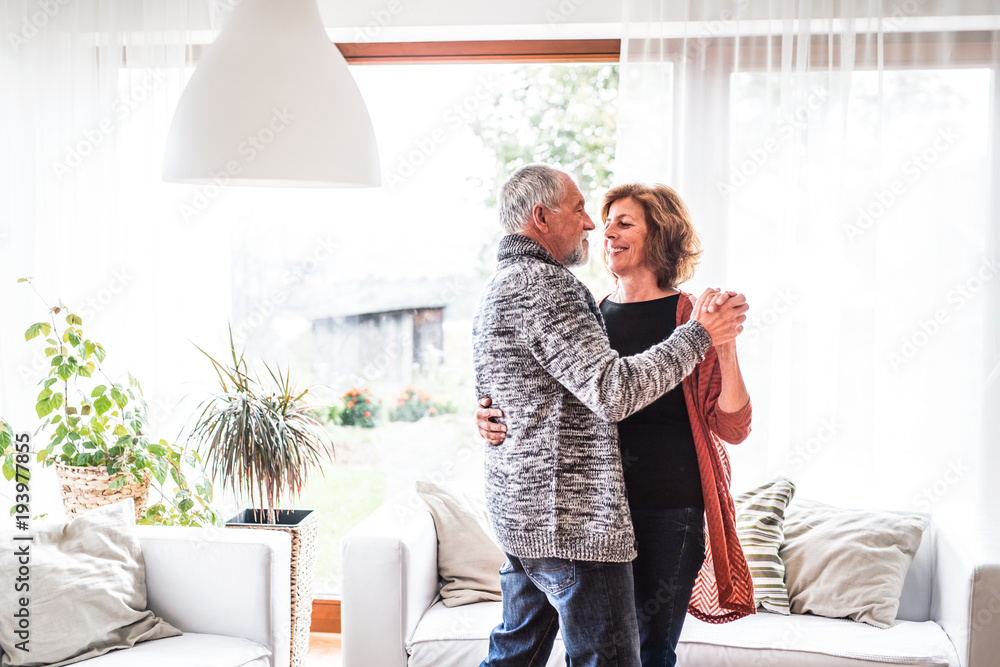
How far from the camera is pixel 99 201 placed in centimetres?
303

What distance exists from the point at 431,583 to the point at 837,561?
1196 mm

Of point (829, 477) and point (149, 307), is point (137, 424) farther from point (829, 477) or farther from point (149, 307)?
point (829, 477)

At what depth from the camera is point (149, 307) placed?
303cm

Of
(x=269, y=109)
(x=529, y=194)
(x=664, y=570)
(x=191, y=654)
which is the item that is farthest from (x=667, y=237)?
(x=191, y=654)

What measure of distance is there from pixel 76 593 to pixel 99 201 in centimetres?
159

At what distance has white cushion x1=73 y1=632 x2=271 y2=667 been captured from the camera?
191cm

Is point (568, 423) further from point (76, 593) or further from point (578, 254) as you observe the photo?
point (76, 593)

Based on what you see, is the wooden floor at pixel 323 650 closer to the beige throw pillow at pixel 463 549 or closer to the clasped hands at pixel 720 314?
the beige throw pillow at pixel 463 549

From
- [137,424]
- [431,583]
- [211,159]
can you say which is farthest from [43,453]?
[211,159]

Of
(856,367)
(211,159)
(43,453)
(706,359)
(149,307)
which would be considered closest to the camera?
(211,159)

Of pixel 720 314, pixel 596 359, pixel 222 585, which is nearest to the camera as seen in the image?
pixel 596 359

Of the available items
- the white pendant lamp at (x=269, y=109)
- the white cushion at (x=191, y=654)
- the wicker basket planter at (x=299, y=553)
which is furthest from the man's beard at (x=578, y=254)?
the wicker basket planter at (x=299, y=553)

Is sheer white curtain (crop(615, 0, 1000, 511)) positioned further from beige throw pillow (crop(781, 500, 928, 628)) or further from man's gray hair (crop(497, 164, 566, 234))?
man's gray hair (crop(497, 164, 566, 234))

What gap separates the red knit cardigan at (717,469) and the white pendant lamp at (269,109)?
0.82 metres
